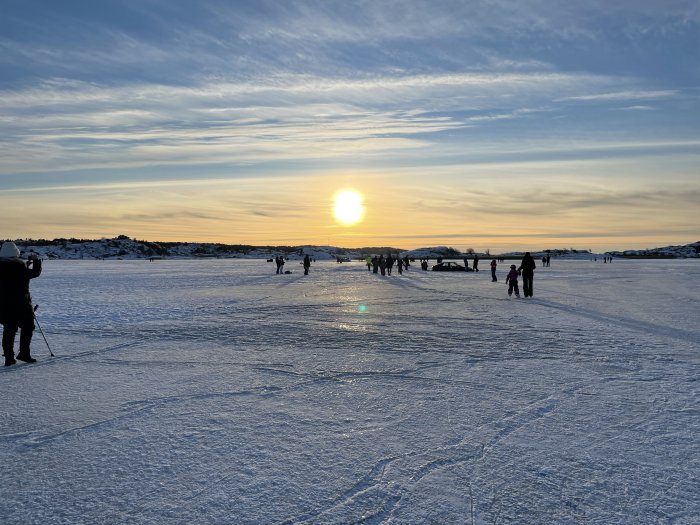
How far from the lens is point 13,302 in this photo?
7145 millimetres

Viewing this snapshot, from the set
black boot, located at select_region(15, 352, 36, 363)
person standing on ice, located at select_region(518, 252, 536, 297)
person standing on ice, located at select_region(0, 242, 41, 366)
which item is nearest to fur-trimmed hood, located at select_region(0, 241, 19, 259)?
person standing on ice, located at select_region(0, 242, 41, 366)

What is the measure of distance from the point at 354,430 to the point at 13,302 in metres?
5.55

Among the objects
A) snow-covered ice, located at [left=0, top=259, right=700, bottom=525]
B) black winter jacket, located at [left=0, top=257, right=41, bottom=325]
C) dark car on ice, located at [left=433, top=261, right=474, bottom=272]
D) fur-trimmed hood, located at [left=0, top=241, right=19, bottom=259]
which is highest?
fur-trimmed hood, located at [left=0, top=241, right=19, bottom=259]

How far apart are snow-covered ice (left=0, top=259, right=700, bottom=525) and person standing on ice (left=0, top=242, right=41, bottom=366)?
42 centimetres

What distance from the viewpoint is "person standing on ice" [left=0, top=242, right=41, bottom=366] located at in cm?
709

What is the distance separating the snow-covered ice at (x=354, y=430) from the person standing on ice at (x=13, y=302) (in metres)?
0.42

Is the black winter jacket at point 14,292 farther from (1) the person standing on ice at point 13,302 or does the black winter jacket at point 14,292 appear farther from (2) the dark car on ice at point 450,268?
(2) the dark car on ice at point 450,268

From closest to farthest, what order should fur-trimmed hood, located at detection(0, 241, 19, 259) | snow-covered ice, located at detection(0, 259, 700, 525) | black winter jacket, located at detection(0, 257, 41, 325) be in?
snow-covered ice, located at detection(0, 259, 700, 525) < black winter jacket, located at detection(0, 257, 41, 325) < fur-trimmed hood, located at detection(0, 241, 19, 259)

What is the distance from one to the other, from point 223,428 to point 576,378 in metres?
4.06

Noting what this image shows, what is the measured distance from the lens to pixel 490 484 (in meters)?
3.24

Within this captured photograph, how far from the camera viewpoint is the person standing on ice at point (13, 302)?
23.3 ft

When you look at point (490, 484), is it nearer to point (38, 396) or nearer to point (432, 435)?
point (432, 435)

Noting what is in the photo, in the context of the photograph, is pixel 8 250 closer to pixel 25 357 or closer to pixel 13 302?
pixel 13 302

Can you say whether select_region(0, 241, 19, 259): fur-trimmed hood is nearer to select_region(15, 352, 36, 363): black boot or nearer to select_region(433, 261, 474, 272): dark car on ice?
select_region(15, 352, 36, 363): black boot
